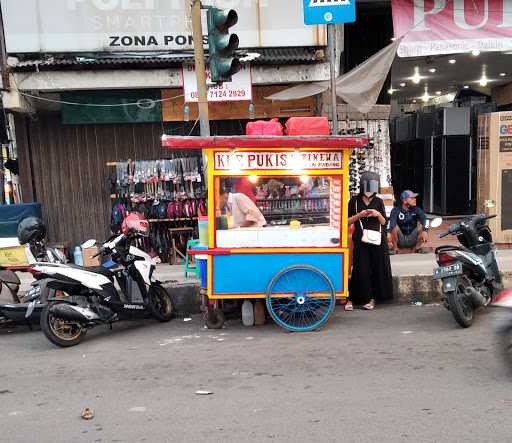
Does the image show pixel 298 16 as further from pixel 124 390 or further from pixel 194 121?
pixel 124 390

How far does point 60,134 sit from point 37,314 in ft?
15.3

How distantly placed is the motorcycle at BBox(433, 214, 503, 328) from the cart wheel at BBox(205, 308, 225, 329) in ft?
7.73

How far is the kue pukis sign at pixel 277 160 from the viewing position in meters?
5.32

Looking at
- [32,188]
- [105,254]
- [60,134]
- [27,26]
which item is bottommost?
[105,254]

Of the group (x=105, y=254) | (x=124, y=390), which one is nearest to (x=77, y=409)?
(x=124, y=390)

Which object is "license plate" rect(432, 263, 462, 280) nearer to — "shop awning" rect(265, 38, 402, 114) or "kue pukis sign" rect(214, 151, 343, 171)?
"kue pukis sign" rect(214, 151, 343, 171)

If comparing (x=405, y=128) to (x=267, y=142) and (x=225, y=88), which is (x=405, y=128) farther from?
(x=267, y=142)

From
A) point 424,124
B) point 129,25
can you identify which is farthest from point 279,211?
point 424,124

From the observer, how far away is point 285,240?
18.0 feet

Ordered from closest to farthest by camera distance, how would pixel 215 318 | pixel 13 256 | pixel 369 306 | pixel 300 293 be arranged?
pixel 300 293, pixel 215 318, pixel 369 306, pixel 13 256

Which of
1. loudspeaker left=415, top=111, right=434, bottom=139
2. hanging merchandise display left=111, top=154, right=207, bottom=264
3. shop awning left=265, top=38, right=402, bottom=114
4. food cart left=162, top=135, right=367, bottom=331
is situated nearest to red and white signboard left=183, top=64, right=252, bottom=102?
hanging merchandise display left=111, top=154, right=207, bottom=264

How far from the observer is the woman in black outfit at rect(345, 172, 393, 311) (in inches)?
237

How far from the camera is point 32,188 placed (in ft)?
30.1

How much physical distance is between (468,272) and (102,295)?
3946mm
